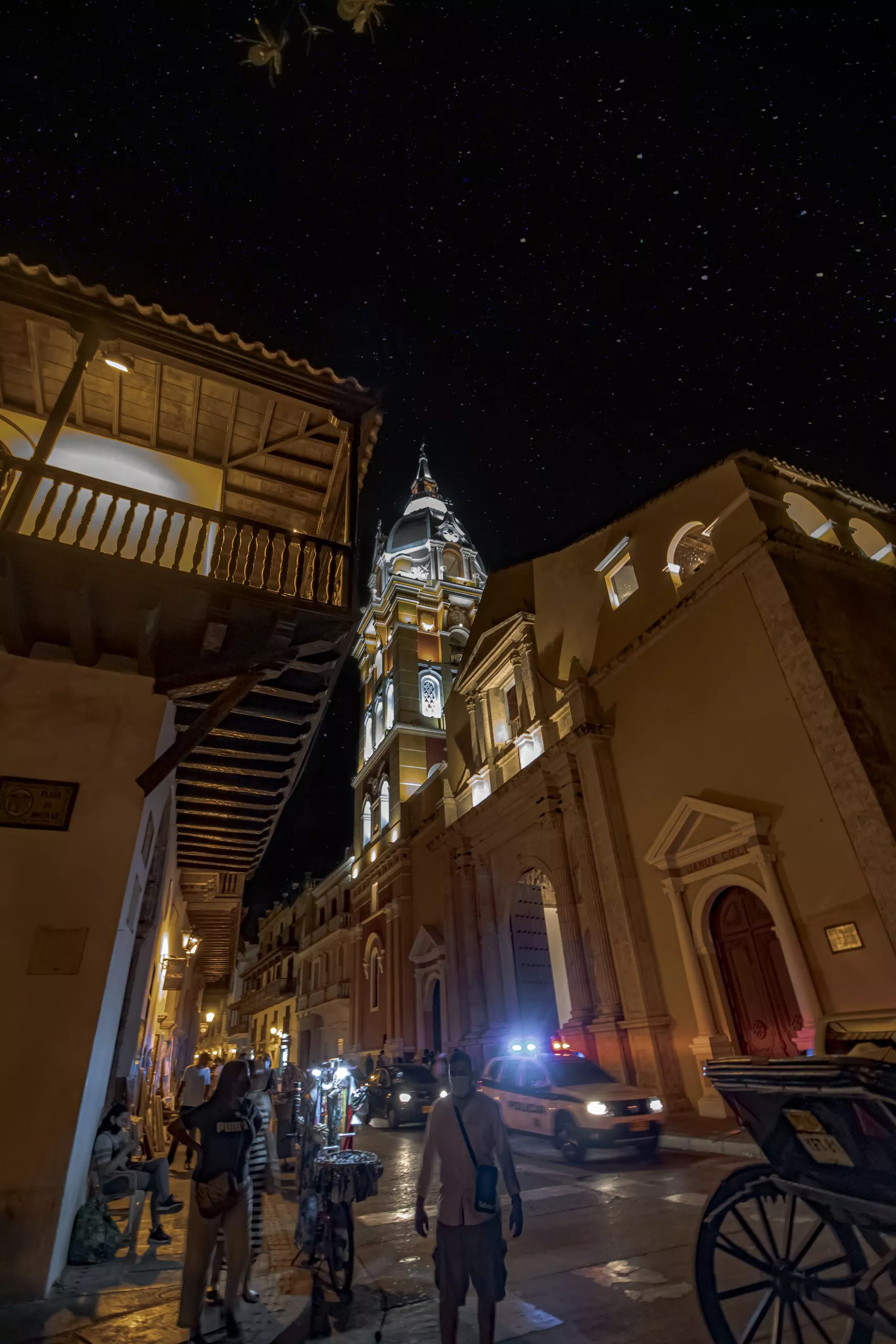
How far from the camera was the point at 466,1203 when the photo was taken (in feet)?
11.3

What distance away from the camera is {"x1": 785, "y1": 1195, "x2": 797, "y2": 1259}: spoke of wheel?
2.75 m

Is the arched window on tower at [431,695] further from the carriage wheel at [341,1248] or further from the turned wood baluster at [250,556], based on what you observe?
the carriage wheel at [341,1248]

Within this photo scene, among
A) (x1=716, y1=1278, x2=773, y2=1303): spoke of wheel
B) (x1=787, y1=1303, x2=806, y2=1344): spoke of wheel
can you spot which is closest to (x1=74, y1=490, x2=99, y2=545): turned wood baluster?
(x1=716, y1=1278, x2=773, y2=1303): spoke of wheel

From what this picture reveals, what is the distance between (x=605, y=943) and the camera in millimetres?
13867

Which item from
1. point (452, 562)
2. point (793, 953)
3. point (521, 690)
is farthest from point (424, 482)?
point (793, 953)

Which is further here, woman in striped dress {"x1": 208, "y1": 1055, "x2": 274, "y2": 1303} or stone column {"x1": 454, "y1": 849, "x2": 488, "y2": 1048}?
stone column {"x1": 454, "y1": 849, "x2": 488, "y2": 1048}

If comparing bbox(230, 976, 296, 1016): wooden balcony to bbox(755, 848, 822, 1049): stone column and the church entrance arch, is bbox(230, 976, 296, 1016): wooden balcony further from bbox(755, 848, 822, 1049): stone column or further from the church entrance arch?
bbox(755, 848, 822, 1049): stone column

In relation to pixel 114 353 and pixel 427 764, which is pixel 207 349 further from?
pixel 427 764

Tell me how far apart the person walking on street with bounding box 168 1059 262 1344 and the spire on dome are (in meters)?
48.2

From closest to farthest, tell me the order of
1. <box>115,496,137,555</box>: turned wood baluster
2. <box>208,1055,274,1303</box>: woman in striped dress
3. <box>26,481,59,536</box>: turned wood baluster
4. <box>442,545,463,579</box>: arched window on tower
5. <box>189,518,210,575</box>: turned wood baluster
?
<box>208,1055,274,1303</box>: woman in striped dress < <box>26,481,59,536</box>: turned wood baluster < <box>115,496,137,555</box>: turned wood baluster < <box>189,518,210,575</box>: turned wood baluster < <box>442,545,463,579</box>: arched window on tower

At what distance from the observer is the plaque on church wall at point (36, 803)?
18.4 feet

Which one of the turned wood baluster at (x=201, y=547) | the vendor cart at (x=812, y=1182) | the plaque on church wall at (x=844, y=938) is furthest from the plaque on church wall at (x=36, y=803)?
the plaque on church wall at (x=844, y=938)

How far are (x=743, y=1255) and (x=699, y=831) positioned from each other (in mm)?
10251

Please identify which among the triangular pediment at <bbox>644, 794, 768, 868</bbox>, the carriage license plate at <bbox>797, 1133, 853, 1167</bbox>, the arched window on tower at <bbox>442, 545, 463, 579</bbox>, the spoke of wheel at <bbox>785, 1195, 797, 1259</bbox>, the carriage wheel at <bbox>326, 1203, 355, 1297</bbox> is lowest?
the carriage wheel at <bbox>326, 1203, 355, 1297</bbox>
